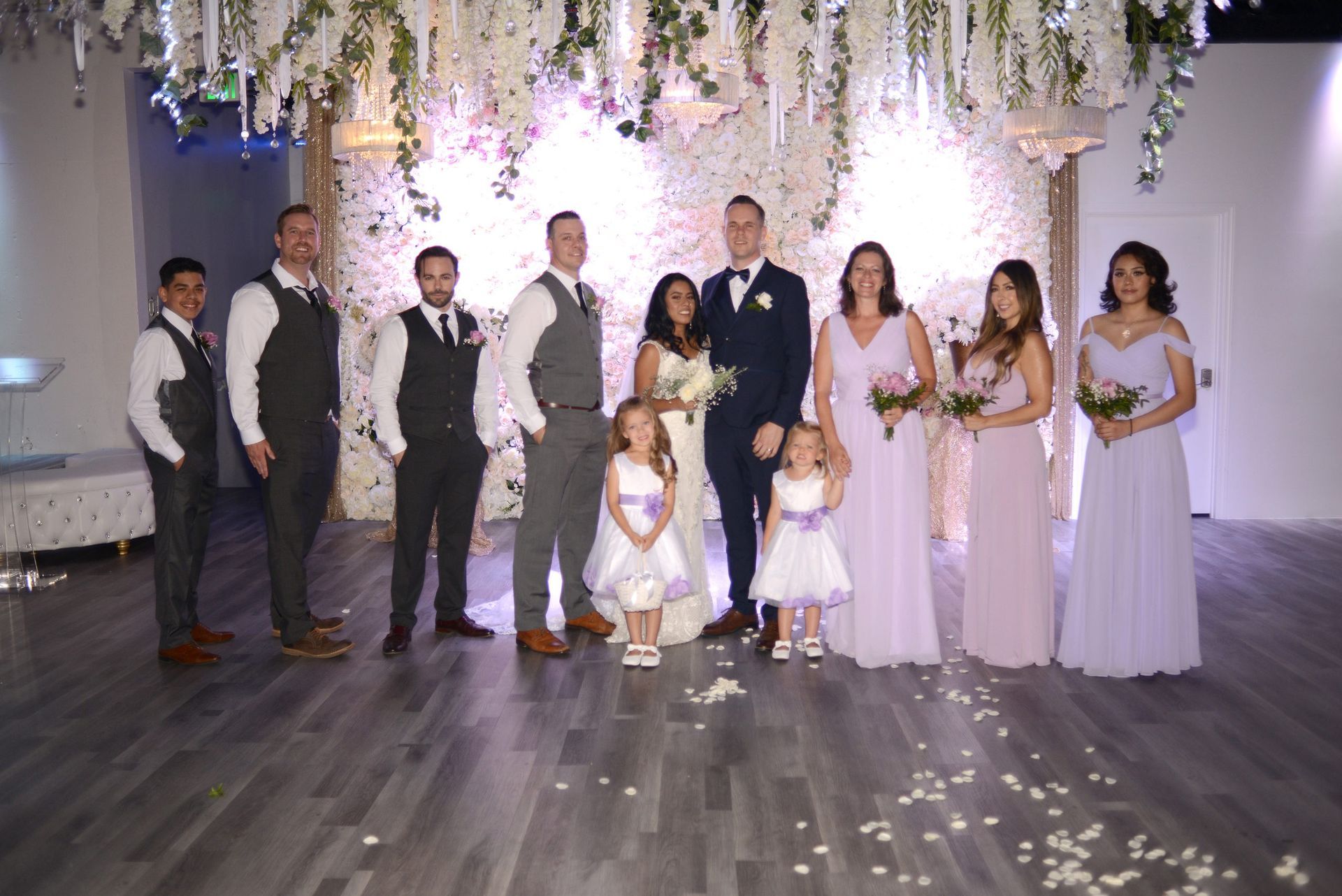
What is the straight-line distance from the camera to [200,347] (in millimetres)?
4836

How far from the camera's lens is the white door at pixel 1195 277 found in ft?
28.7

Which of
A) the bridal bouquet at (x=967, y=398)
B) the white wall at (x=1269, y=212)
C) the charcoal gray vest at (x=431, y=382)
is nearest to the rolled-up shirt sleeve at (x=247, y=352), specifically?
the charcoal gray vest at (x=431, y=382)


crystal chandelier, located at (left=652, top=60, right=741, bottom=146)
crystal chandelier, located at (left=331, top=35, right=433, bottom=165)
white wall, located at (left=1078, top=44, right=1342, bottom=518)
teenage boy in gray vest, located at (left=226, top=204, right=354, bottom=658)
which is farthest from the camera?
white wall, located at (left=1078, top=44, right=1342, bottom=518)

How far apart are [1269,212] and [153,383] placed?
829cm

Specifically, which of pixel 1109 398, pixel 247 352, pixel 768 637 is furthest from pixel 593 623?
pixel 1109 398

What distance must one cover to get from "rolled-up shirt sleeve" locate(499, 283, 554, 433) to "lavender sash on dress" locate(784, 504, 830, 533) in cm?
121

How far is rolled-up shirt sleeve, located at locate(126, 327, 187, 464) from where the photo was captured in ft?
15.0

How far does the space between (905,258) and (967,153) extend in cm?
96

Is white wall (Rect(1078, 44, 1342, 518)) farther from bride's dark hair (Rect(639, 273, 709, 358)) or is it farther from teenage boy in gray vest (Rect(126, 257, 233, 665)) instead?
teenage boy in gray vest (Rect(126, 257, 233, 665))

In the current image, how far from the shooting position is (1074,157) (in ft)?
28.6

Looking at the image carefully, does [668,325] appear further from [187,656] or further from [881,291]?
[187,656]

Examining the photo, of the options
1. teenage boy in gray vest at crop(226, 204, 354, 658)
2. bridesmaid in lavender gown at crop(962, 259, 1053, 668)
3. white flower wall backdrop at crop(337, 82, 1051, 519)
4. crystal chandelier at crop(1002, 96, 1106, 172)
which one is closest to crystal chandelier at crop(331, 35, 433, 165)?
white flower wall backdrop at crop(337, 82, 1051, 519)

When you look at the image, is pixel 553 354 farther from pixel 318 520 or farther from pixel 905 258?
pixel 905 258

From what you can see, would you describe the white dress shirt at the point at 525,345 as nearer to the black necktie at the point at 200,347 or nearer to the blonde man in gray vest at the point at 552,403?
the blonde man in gray vest at the point at 552,403
